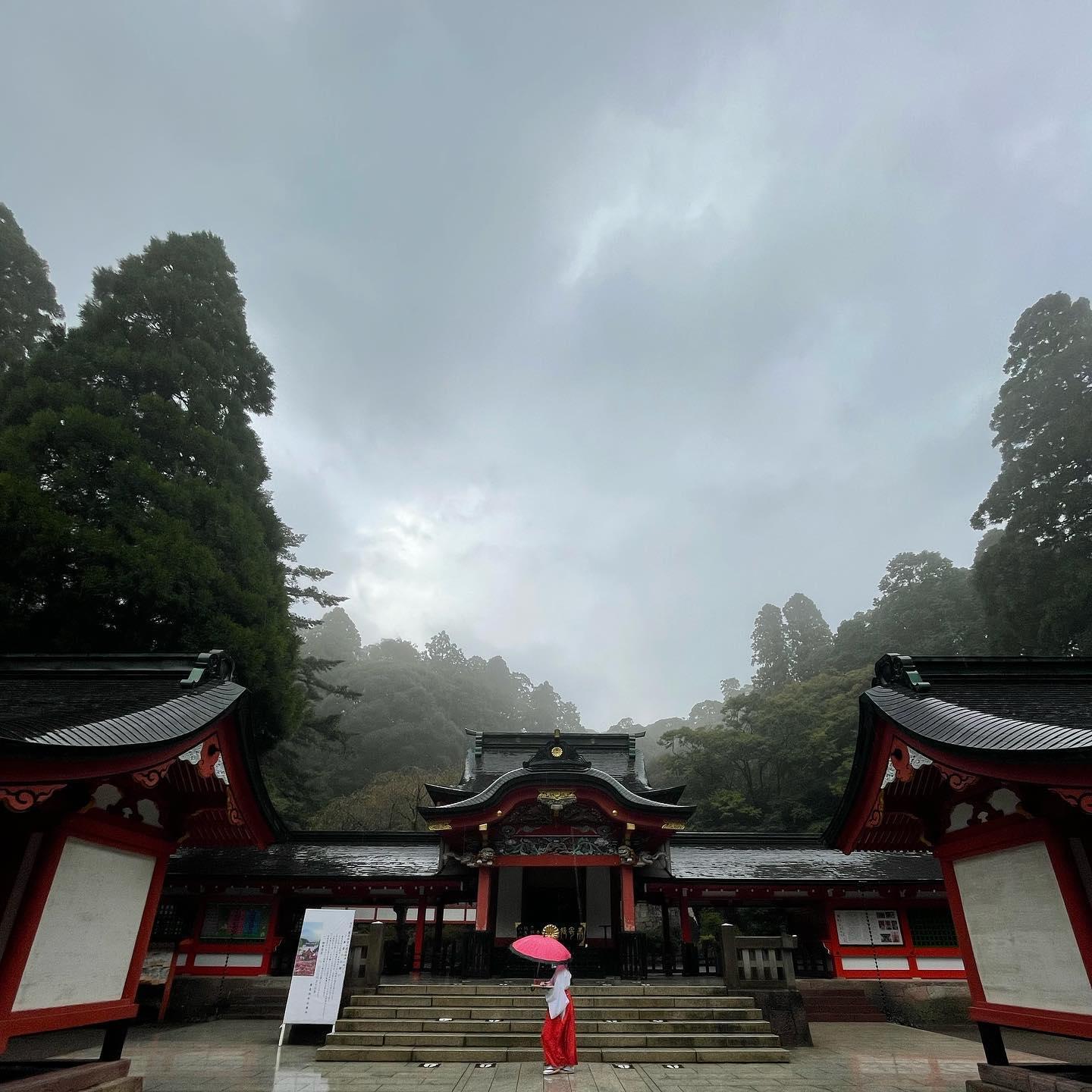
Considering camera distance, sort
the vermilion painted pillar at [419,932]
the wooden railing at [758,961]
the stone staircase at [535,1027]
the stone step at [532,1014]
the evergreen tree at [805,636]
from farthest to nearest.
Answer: the evergreen tree at [805,636] < the vermilion painted pillar at [419,932] < the wooden railing at [758,961] < the stone step at [532,1014] < the stone staircase at [535,1027]

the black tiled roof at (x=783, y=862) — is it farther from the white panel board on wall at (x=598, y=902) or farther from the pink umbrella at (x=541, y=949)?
the pink umbrella at (x=541, y=949)

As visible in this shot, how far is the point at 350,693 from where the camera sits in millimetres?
28531

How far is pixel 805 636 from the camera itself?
58.0 metres

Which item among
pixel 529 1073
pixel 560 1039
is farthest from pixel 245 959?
pixel 560 1039

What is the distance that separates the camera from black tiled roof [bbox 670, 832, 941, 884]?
14258mm

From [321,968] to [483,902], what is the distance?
4988 millimetres

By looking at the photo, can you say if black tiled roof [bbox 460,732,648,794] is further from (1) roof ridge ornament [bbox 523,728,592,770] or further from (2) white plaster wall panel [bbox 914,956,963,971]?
(2) white plaster wall panel [bbox 914,956,963,971]

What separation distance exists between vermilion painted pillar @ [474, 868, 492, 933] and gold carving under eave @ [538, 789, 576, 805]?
6.53ft

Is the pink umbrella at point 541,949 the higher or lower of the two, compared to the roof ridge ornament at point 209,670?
lower

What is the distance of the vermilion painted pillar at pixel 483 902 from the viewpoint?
516 inches

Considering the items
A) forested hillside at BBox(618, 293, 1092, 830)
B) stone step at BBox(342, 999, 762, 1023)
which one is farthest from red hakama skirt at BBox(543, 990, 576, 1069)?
forested hillside at BBox(618, 293, 1092, 830)

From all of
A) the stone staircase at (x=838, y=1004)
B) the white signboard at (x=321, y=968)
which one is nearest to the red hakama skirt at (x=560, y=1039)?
the white signboard at (x=321, y=968)

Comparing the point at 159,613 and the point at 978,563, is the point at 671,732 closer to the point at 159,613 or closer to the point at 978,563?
the point at 978,563

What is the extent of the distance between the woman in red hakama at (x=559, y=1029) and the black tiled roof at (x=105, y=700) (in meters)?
5.03
